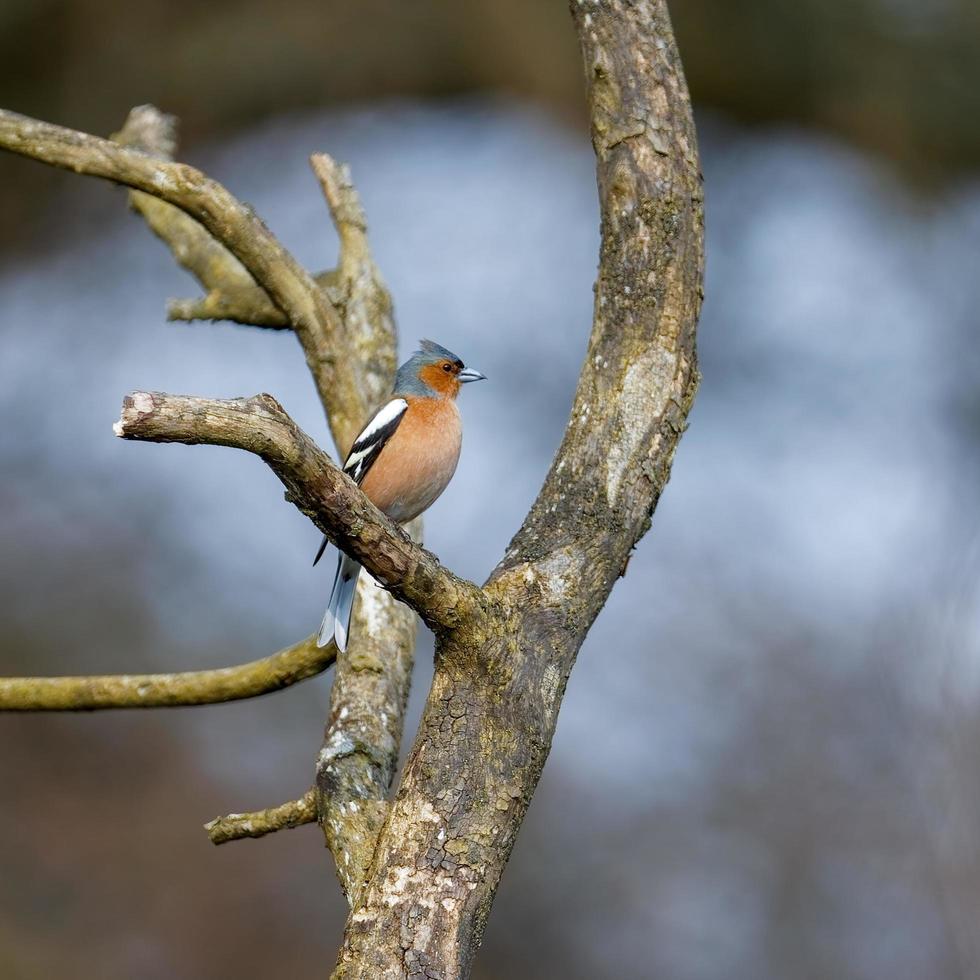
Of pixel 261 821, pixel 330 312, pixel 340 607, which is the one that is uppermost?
pixel 330 312

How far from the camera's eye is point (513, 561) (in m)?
3.61

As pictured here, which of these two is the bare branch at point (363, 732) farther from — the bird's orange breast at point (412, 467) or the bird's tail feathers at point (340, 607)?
the bird's orange breast at point (412, 467)

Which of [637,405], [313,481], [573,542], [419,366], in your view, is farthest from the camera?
[419,366]

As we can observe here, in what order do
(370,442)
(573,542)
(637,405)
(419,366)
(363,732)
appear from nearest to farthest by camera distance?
(573,542) < (637,405) < (363,732) < (370,442) < (419,366)

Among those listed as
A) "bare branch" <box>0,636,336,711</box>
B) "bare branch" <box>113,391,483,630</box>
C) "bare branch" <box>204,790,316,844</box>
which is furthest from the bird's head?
"bare branch" <box>113,391,483,630</box>

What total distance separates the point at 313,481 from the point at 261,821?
5.54ft

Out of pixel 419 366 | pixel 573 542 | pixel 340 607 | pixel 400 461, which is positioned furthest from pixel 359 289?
pixel 573 542

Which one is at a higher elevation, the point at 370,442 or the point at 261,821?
the point at 370,442

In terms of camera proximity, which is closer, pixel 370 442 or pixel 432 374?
pixel 370 442

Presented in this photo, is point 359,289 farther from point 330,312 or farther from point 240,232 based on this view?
point 240,232

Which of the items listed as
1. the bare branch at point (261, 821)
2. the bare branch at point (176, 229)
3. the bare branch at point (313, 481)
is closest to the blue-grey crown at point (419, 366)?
the bare branch at point (176, 229)

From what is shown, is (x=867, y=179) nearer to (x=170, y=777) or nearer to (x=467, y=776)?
(x=170, y=777)

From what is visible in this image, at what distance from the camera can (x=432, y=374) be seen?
595 cm

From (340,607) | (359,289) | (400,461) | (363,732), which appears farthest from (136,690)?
(359,289)
